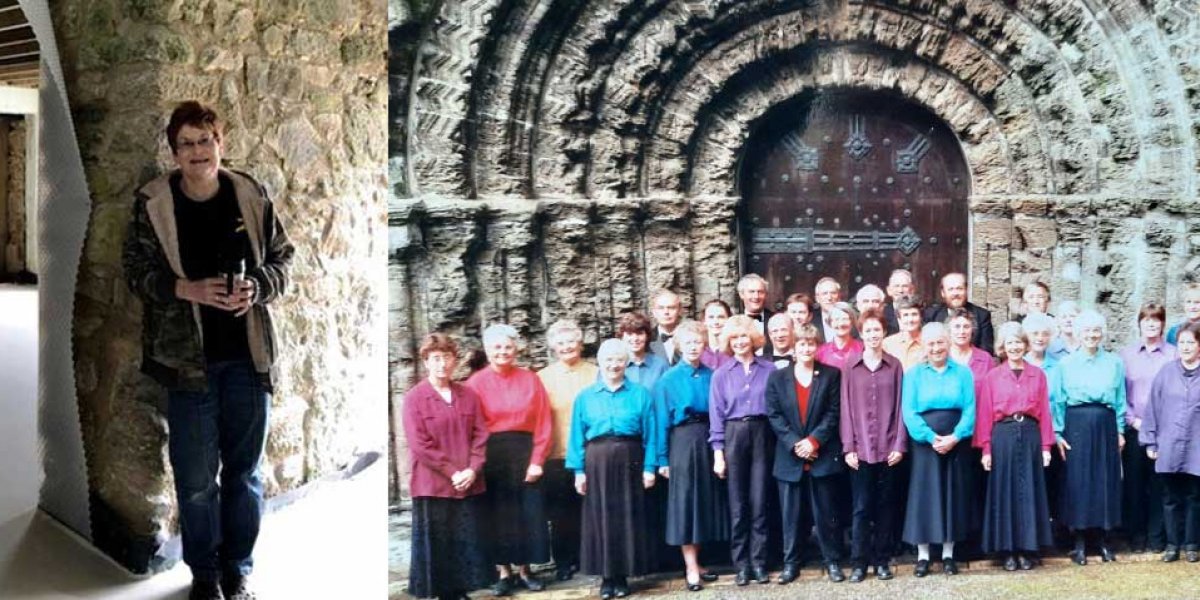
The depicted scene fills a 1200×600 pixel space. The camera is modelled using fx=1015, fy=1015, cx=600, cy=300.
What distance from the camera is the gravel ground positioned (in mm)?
2551

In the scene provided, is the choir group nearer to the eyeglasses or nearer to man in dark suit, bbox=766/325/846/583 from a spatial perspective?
man in dark suit, bbox=766/325/846/583

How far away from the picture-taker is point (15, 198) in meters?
9.81

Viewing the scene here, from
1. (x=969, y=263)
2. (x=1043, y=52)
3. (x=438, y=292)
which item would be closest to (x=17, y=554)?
(x=438, y=292)

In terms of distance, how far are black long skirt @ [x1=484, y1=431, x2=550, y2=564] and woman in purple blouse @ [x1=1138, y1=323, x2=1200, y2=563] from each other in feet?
5.30

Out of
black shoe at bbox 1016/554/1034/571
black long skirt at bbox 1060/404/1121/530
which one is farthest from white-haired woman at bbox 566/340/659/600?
black long skirt at bbox 1060/404/1121/530

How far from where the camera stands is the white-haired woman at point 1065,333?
8.62 ft

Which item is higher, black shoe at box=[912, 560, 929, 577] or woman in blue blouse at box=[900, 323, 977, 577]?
woman in blue blouse at box=[900, 323, 977, 577]

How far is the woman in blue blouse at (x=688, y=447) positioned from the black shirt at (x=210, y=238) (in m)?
1.28

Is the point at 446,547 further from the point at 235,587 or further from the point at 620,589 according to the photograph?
the point at 235,587

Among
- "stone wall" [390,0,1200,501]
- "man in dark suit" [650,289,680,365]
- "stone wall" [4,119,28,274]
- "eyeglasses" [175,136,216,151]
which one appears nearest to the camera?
"stone wall" [390,0,1200,501]

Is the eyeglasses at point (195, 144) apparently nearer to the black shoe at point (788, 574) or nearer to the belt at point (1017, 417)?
the black shoe at point (788, 574)

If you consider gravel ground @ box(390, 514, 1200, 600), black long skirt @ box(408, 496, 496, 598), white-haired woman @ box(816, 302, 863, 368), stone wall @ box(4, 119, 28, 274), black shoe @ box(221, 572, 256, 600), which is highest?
stone wall @ box(4, 119, 28, 274)

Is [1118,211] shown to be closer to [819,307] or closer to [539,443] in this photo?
[819,307]

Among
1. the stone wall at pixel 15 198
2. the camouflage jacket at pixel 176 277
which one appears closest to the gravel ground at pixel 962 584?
the camouflage jacket at pixel 176 277
